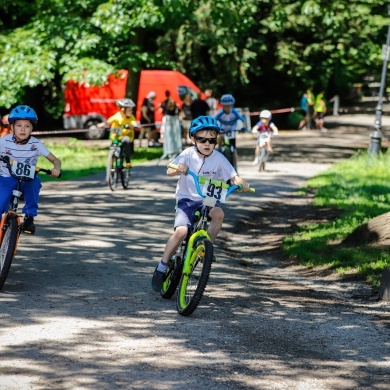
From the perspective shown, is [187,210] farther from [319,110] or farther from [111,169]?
Result: [319,110]

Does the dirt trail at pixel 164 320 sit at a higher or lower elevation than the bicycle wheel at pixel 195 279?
lower

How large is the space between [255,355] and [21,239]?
5.77 meters

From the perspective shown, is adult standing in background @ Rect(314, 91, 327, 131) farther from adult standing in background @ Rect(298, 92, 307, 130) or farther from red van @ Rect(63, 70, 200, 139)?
red van @ Rect(63, 70, 200, 139)

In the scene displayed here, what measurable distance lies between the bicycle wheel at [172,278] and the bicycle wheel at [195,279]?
0.24 m

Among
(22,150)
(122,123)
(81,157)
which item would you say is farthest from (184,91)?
(22,150)

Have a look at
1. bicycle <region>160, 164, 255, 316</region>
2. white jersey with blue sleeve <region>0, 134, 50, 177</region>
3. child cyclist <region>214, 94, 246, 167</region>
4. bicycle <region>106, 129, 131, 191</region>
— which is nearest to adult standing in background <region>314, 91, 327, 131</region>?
child cyclist <region>214, 94, 246, 167</region>

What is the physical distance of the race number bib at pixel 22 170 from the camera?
877cm

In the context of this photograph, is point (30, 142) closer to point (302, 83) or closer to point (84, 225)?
point (84, 225)

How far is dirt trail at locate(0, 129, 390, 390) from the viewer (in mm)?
6234

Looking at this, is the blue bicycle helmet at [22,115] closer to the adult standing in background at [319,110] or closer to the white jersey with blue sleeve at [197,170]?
the white jersey with blue sleeve at [197,170]

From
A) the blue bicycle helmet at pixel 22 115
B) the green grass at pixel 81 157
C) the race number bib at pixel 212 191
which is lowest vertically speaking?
the green grass at pixel 81 157

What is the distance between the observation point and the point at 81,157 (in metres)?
27.9

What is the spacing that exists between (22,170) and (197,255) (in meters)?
1.84

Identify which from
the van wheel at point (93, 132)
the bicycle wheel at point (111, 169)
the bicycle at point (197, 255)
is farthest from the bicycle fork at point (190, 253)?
the van wheel at point (93, 132)
